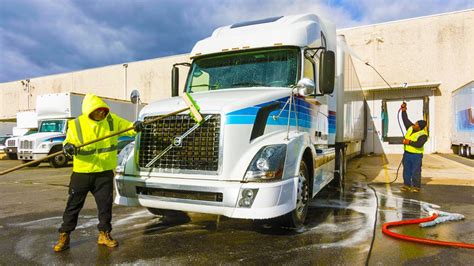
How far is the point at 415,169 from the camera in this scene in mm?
7934

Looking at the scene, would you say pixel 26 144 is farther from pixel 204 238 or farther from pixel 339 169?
pixel 204 238

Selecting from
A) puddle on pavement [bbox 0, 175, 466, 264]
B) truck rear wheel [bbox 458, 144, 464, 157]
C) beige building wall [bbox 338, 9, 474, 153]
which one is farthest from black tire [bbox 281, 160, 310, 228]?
beige building wall [bbox 338, 9, 474, 153]

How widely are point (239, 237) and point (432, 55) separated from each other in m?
19.4

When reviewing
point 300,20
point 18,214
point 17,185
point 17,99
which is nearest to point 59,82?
point 17,99

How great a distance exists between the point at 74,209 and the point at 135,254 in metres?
0.87

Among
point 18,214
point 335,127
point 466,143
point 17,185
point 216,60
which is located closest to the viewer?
point 216,60

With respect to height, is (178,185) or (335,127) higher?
(335,127)

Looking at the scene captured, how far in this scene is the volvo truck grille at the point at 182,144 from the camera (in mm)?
4027

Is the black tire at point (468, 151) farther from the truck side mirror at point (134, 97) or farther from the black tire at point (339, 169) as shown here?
the truck side mirror at point (134, 97)

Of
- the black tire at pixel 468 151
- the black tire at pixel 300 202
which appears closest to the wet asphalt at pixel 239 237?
the black tire at pixel 300 202

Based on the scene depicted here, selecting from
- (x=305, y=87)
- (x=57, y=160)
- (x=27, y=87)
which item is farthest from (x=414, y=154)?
(x=27, y=87)

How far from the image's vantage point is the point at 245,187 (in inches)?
148

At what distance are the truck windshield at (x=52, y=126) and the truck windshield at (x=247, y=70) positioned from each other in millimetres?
12395

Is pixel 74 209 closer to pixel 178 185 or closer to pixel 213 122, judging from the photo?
pixel 178 185
